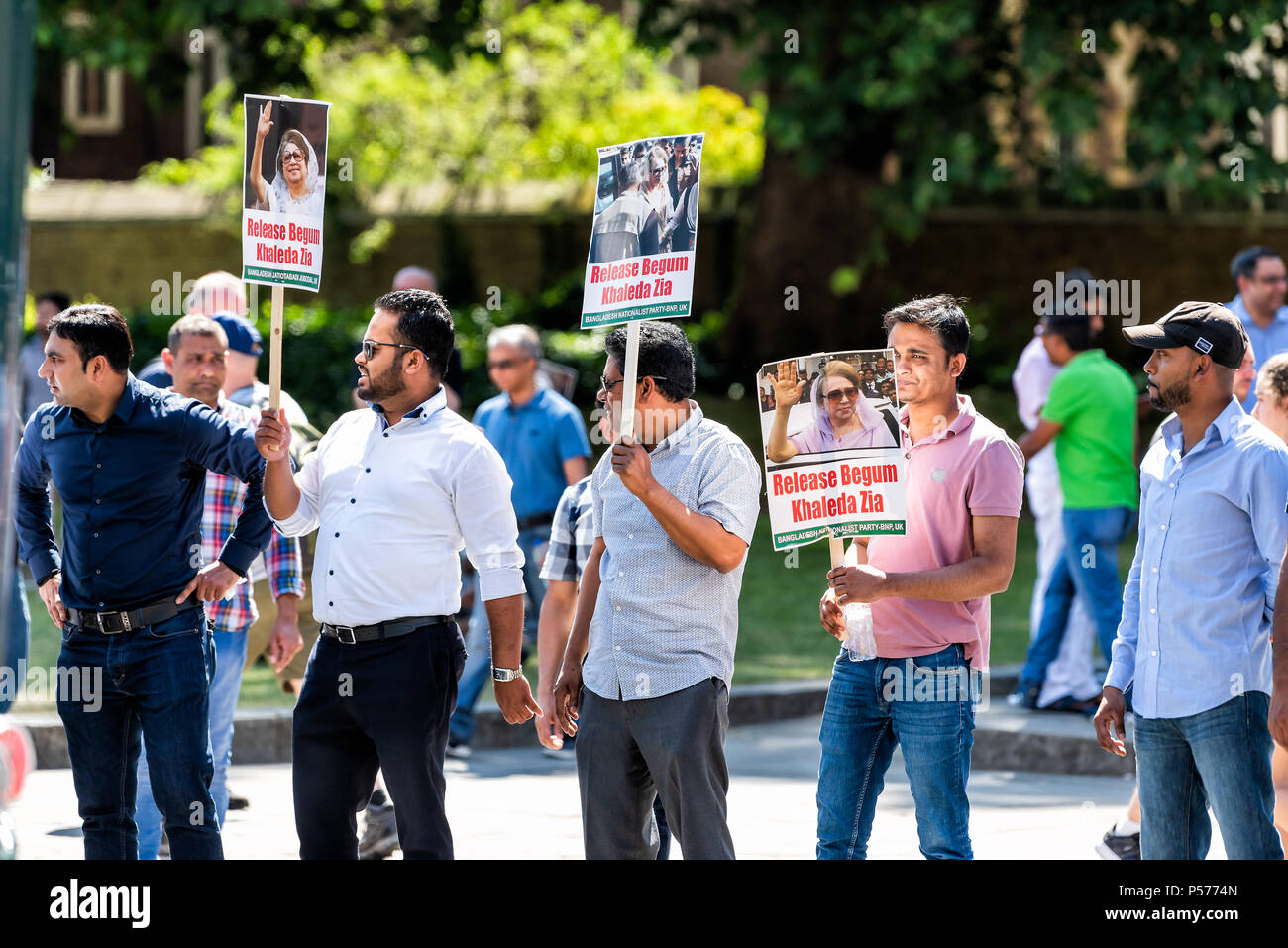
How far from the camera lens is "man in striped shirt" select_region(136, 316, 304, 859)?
662 centimetres

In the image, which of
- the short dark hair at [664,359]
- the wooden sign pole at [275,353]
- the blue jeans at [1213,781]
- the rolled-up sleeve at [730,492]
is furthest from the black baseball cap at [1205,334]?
the wooden sign pole at [275,353]

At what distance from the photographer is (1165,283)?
2039cm

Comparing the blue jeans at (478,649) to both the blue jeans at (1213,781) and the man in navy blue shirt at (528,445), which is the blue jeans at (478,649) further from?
the blue jeans at (1213,781)

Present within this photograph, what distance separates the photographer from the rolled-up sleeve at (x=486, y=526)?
522 cm

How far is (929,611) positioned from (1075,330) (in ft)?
14.7

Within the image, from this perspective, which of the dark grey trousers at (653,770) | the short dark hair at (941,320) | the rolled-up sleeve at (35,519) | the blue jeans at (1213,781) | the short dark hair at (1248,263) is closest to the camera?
the blue jeans at (1213,781)

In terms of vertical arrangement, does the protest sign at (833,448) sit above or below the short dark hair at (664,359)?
below

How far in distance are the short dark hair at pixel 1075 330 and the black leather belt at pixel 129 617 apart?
207 inches

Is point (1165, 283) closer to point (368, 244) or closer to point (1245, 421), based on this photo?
point (368, 244)

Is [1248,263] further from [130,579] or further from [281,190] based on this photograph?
[130,579]

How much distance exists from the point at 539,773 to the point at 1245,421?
15.0 feet

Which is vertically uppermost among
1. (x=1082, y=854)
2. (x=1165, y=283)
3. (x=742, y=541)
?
(x=1165, y=283)

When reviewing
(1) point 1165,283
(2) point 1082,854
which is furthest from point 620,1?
(2) point 1082,854

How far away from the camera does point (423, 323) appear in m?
5.34
